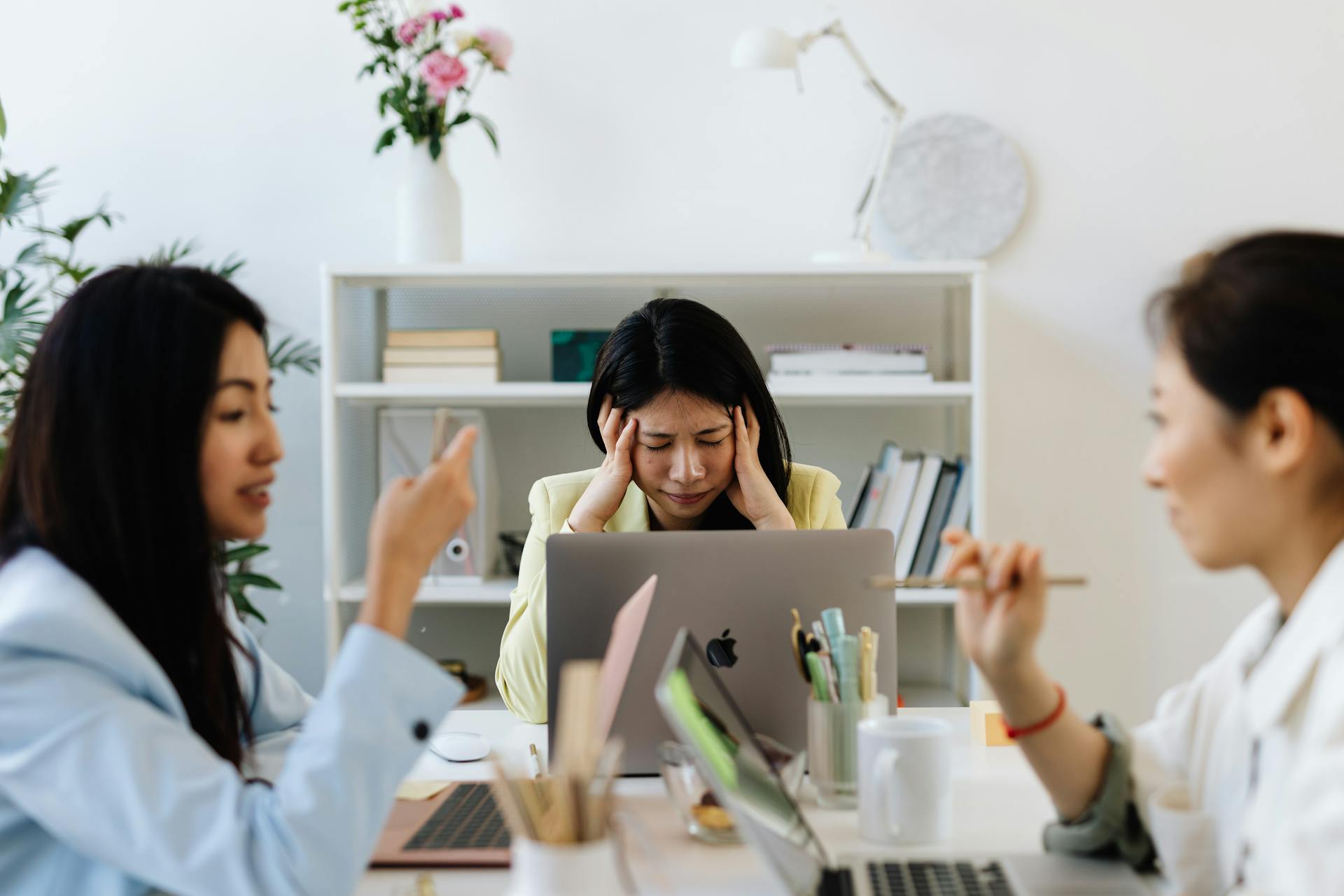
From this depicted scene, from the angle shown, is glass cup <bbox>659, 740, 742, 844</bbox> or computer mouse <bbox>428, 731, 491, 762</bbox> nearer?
glass cup <bbox>659, 740, 742, 844</bbox>

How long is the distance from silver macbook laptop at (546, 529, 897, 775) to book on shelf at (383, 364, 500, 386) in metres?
1.29

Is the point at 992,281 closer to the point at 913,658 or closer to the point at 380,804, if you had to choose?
the point at 913,658

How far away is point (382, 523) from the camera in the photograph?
96 centimetres

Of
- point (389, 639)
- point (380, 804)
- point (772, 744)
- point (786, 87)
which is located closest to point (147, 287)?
point (389, 639)

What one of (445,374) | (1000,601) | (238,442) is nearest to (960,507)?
(445,374)

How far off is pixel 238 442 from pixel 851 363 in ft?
5.34

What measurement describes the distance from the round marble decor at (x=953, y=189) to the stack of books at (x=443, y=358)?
956mm

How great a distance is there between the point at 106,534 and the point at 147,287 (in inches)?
8.2

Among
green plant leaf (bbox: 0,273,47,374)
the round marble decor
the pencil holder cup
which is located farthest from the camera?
the round marble decor

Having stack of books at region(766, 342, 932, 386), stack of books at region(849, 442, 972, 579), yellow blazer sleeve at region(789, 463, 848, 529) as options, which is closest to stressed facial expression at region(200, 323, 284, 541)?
yellow blazer sleeve at region(789, 463, 848, 529)

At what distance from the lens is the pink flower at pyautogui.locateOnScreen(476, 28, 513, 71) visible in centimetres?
246

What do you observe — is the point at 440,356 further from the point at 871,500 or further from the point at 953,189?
the point at 953,189

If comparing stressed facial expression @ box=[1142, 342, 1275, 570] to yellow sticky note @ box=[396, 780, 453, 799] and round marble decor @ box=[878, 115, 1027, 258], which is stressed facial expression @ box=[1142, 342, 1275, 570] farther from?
round marble decor @ box=[878, 115, 1027, 258]

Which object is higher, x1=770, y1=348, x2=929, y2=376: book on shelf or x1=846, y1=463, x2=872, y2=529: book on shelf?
x1=770, y1=348, x2=929, y2=376: book on shelf
